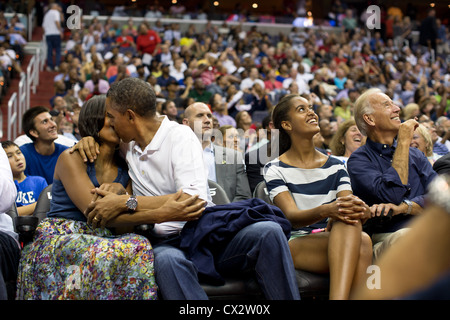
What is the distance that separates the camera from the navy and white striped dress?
2.79 meters

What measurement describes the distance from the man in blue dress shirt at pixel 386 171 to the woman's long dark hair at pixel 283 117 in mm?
366

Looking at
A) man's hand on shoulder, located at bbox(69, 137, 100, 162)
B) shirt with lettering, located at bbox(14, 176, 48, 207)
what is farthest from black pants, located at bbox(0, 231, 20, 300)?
shirt with lettering, located at bbox(14, 176, 48, 207)

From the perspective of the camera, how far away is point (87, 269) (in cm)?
221

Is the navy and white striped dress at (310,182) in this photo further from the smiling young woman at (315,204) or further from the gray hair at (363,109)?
the gray hair at (363,109)

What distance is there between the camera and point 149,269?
2246 millimetres

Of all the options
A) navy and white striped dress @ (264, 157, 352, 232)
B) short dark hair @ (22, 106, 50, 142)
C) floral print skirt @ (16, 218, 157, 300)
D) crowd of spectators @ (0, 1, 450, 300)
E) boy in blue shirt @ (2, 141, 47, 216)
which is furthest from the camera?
crowd of spectators @ (0, 1, 450, 300)

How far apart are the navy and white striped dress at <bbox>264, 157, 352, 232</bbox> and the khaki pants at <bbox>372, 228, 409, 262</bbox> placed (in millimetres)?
298

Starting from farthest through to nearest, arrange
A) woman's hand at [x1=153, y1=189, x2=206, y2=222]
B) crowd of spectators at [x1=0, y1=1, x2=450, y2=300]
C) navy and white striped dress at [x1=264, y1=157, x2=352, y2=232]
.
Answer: crowd of spectators at [x1=0, y1=1, x2=450, y2=300] < navy and white striped dress at [x1=264, y1=157, x2=352, y2=232] < woman's hand at [x1=153, y1=189, x2=206, y2=222]

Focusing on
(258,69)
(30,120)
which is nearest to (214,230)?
(30,120)

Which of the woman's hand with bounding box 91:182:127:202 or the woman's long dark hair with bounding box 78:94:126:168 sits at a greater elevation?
the woman's long dark hair with bounding box 78:94:126:168

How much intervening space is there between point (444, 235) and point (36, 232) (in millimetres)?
2002

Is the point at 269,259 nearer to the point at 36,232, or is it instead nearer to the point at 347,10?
the point at 36,232

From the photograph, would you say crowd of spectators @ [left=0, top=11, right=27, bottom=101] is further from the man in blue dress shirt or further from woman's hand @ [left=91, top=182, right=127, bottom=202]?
the man in blue dress shirt

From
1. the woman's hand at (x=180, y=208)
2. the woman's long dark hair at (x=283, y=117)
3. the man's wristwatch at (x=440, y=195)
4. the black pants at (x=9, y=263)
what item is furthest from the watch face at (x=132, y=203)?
the man's wristwatch at (x=440, y=195)
